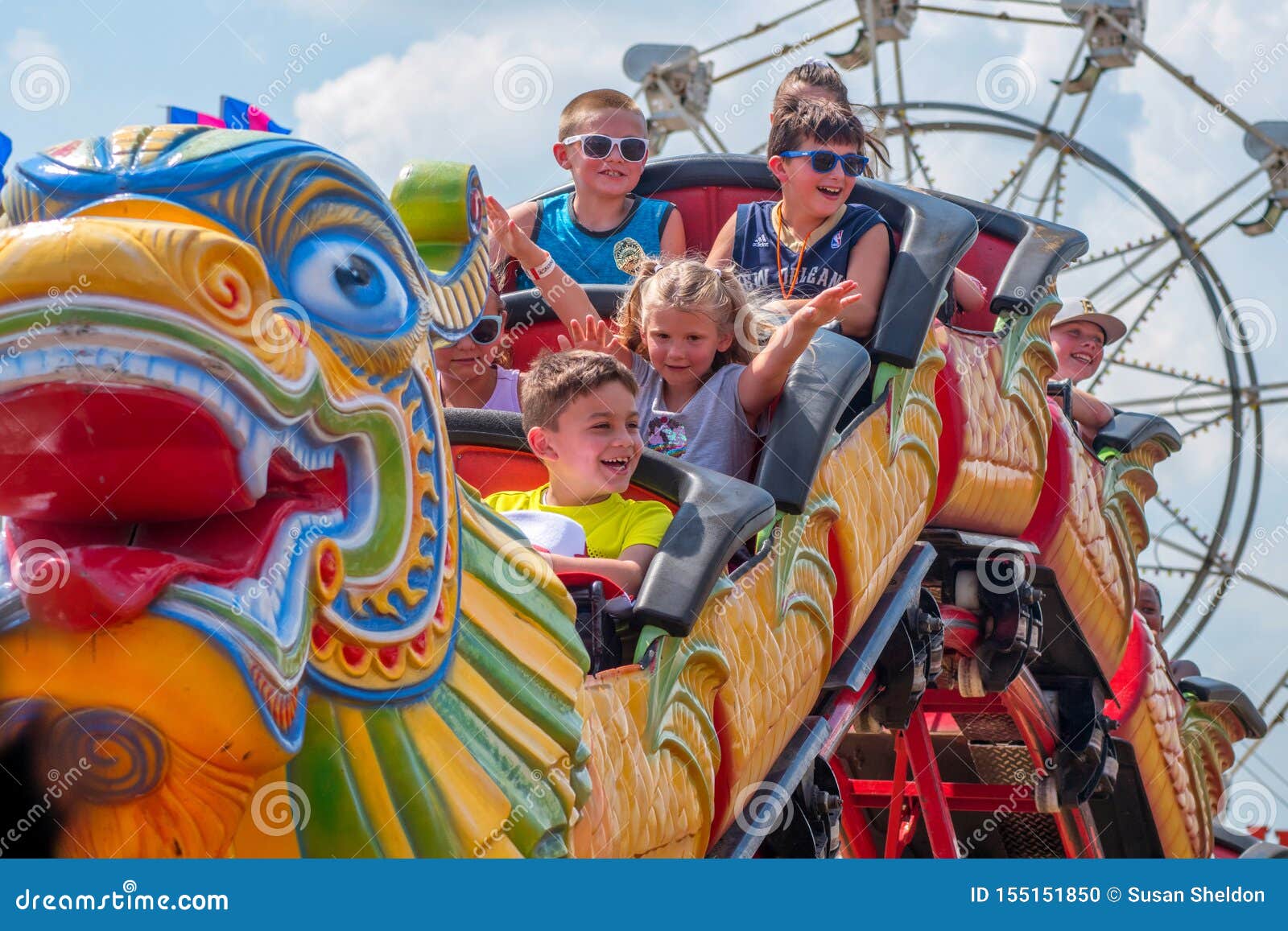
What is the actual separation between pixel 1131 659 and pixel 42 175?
415cm

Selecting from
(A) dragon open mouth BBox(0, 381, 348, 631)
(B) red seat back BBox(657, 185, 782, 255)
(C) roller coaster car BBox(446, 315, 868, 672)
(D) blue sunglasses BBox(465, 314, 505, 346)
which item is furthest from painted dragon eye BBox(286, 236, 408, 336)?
(B) red seat back BBox(657, 185, 782, 255)

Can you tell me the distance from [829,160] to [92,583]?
7.99 feet

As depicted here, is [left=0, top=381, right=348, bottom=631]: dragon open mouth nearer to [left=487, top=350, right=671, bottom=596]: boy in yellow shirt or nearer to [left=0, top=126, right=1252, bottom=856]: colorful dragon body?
[left=0, top=126, right=1252, bottom=856]: colorful dragon body

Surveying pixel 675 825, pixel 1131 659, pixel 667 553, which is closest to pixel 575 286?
pixel 667 553

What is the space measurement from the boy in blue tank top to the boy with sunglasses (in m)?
0.36

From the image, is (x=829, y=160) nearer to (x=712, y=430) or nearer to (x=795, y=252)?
(x=795, y=252)

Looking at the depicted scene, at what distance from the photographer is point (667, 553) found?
8.10 ft

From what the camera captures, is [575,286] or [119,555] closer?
[119,555]

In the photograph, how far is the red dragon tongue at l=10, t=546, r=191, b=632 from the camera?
1510 millimetres

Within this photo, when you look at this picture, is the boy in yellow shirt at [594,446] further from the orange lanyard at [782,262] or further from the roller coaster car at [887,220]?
the orange lanyard at [782,262]

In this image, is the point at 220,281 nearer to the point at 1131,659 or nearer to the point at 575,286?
the point at 575,286

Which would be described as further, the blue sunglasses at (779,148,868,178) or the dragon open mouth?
the blue sunglasses at (779,148,868,178)

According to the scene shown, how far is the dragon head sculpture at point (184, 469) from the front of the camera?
59.1 inches

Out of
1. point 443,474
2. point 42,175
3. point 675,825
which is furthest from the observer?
Result: point 675,825
